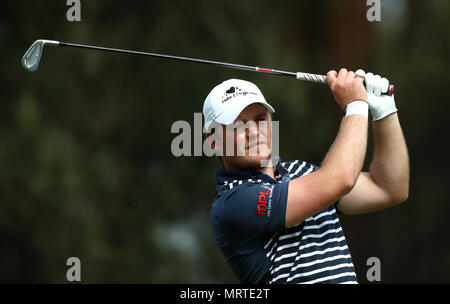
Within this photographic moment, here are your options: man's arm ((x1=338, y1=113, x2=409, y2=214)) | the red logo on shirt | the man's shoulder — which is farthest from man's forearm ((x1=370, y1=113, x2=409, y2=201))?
the red logo on shirt

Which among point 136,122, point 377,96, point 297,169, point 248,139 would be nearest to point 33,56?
point 248,139

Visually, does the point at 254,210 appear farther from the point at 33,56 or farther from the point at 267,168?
the point at 33,56

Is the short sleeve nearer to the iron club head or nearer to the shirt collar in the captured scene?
the shirt collar

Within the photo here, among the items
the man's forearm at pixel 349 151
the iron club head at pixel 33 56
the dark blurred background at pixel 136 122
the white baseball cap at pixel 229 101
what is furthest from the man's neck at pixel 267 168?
the dark blurred background at pixel 136 122

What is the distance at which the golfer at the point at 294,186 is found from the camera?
5.88 feet

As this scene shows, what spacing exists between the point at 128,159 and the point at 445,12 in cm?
325

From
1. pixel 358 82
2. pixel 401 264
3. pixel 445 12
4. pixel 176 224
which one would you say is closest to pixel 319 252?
pixel 358 82

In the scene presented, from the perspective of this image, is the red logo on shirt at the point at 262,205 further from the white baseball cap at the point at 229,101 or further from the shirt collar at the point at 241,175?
the white baseball cap at the point at 229,101

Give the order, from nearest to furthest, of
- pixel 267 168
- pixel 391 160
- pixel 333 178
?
pixel 333 178 < pixel 267 168 < pixel 391 160

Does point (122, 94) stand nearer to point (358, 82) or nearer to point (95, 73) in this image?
point (95, 73)

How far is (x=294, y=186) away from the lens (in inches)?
71.5

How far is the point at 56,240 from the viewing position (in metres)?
4.54

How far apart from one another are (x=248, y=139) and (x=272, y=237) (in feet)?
0.88
